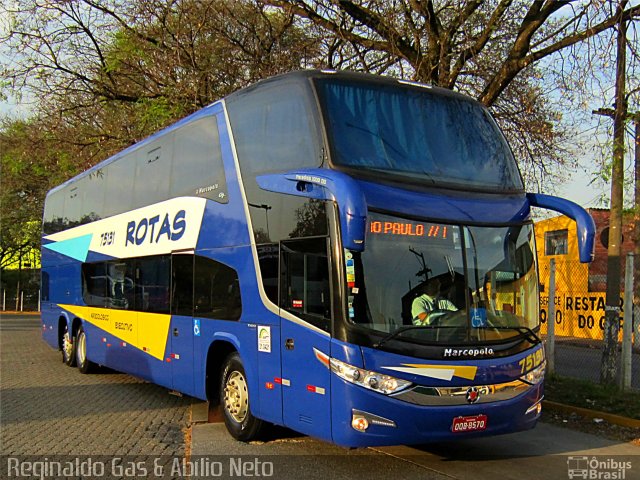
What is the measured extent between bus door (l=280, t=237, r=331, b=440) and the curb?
463cm

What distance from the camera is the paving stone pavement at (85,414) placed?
757cm

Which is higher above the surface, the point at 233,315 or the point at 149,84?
the point at 149,84

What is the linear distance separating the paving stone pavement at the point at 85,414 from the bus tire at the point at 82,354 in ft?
0.89

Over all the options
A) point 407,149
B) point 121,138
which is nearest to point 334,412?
point 407,149

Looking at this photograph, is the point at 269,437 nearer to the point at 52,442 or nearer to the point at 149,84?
the point at 52,442

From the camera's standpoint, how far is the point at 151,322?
10.4m

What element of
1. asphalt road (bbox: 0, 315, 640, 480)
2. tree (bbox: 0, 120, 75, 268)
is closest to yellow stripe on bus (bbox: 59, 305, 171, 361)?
asphalt road (bbox: 0, 315, 640, 480)

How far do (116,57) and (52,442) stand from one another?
428 inches

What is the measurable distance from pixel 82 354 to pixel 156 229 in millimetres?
5232

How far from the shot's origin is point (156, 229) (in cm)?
1036

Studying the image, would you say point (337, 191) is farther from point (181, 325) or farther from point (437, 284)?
point (181, 325)

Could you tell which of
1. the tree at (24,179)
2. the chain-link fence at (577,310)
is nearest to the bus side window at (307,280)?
the chain-link fence at (577,310)

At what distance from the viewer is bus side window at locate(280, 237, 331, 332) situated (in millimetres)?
6316

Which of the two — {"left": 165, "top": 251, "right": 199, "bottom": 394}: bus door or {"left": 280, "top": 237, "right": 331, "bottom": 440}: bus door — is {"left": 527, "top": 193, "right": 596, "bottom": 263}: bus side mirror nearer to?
{"left": 280, "top": 237, "right": 331, "bottom": 440}: bus door
